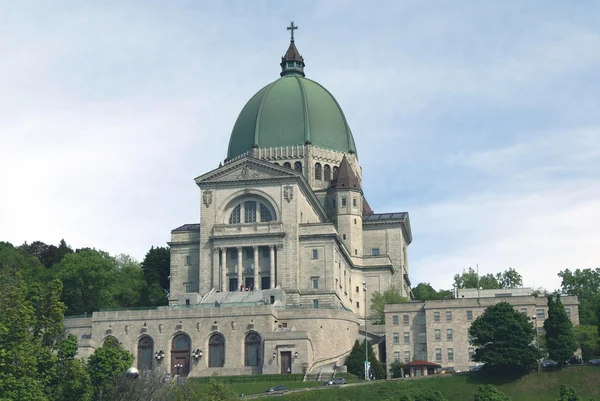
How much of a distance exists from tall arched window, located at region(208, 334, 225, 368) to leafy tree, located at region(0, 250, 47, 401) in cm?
3850

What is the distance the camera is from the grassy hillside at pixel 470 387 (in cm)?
9188

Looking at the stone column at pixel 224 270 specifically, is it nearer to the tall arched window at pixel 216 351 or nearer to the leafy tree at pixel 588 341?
the tall arched window at pixel 216 351

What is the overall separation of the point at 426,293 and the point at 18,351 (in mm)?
89211

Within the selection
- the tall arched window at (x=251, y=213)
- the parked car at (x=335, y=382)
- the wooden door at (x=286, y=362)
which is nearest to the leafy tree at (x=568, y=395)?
the parked car at (x=335, y=382)

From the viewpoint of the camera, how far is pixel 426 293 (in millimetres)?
148500

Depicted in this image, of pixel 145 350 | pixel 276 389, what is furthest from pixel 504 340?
pixel 145 350

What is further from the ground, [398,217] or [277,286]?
[398,217]

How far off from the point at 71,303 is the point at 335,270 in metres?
30.2

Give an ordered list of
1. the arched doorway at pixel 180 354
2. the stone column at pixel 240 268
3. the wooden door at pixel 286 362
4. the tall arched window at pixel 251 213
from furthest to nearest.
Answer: the tall arched window at pixel 251 213 → the stone column at pixel 240 268 → the arched doorway at pixel 180 354 → the wooden door at pixel 286 362

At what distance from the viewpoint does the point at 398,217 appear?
148 m

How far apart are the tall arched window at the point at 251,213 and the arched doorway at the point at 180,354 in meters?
19.7

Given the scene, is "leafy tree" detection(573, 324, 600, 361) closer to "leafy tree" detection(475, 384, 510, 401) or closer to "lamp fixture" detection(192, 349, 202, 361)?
"leafy tree" detection(475, 384, 510, 401)

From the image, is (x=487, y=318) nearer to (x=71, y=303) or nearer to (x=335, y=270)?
(x=335, y=270)

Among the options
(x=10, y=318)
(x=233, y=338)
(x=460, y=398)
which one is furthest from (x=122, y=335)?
(x=10, y=318)
